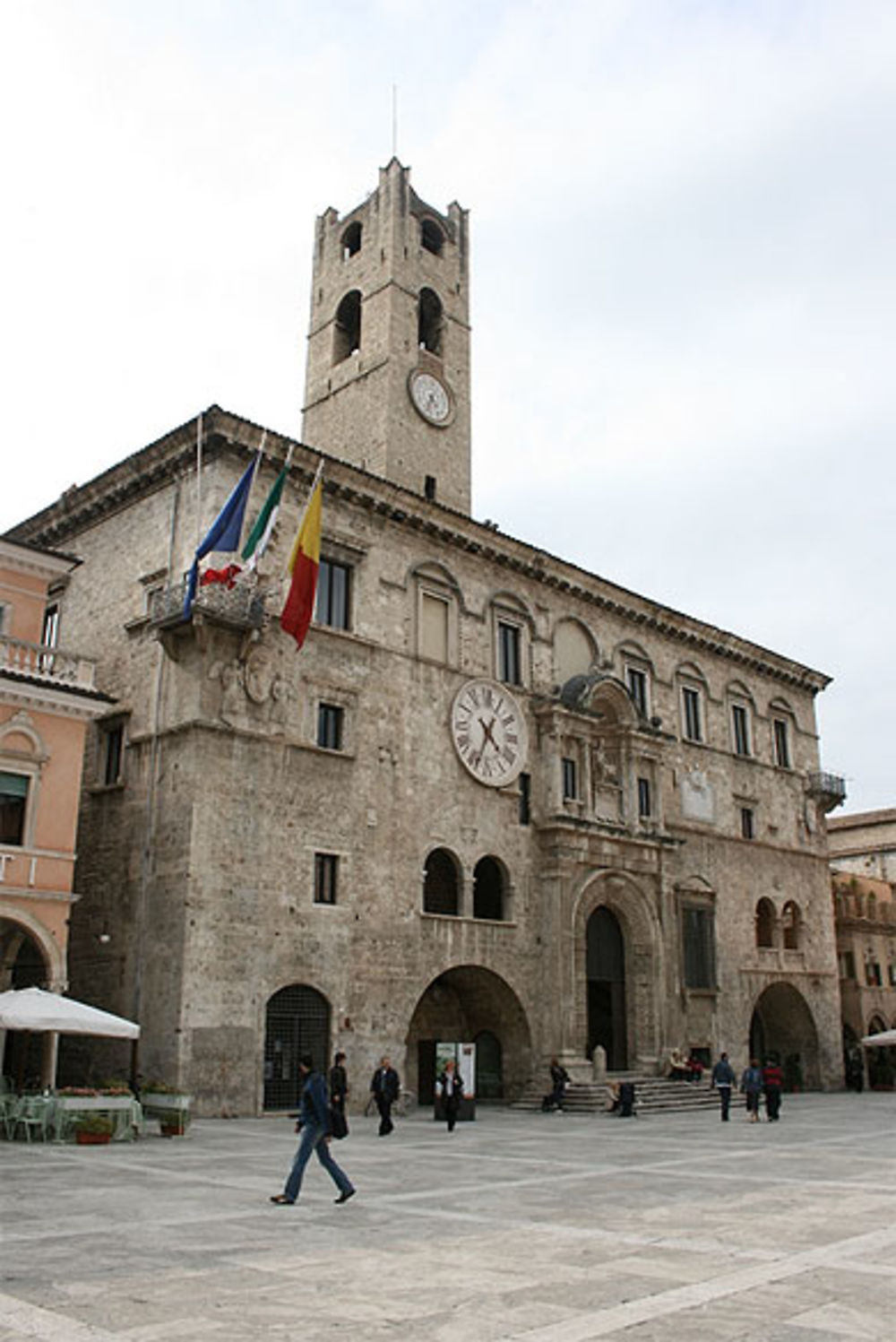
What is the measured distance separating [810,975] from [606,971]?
35.9 ft

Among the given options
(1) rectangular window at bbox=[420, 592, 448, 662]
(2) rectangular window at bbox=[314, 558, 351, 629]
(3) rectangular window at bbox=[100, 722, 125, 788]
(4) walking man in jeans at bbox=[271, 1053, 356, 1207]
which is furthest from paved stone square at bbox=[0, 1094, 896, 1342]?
(1) rectangular window at bbox=[420, 592, 448, 662]

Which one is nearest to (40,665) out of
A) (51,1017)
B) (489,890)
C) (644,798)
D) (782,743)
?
(51,1017)

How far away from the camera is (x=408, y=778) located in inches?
1088

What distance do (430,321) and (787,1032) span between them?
26887mm

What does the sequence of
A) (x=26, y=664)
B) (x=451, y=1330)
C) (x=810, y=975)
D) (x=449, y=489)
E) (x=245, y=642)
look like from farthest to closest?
(x=810, y=975), (x=449, y=489), (x=245, y=642), (x=26, y=664), (x=451, y=1330)

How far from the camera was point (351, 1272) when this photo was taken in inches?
348

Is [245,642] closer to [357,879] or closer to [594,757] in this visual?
[357,879]

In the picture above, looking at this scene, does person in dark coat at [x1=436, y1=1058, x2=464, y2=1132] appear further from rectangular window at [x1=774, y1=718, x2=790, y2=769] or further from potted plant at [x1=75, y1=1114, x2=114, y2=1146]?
rectangular window at [x1=774, y1=718, x2=790, y2=769]

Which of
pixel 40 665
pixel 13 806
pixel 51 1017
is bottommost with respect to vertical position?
pixel 51 1017

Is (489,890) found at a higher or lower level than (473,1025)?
higher

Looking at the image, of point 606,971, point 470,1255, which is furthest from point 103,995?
point 470,1255

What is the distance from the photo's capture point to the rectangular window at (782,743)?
42.0 meters

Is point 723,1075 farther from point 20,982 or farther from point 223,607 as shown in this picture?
point 20,982

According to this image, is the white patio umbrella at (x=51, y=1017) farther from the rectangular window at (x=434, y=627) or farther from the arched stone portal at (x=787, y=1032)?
the arched stone portal at (x=787, y=1032)
